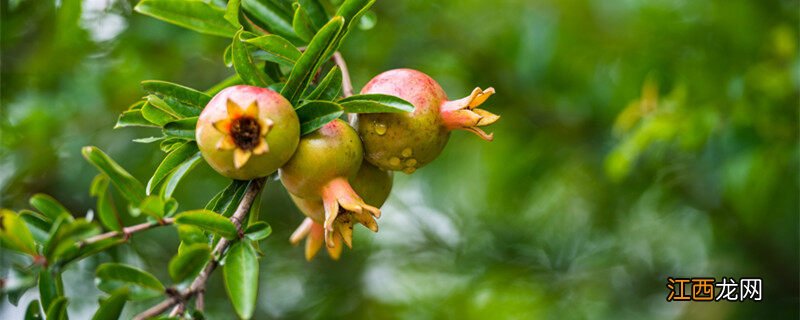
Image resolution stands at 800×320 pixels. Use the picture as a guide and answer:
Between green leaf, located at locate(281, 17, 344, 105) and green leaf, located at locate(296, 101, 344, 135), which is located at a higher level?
green leaf, located at locate(281, 17, 344, 105)

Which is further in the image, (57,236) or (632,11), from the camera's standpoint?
(632,11)

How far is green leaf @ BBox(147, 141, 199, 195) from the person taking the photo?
0.91m

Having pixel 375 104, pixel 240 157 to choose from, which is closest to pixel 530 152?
pixel 375 104

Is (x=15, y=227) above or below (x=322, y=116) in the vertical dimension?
below

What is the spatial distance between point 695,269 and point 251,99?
1.99 metres

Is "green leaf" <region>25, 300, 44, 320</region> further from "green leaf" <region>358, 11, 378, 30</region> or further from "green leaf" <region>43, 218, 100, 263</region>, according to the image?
"green leaf" <region>358, 11, 378, 30</region>

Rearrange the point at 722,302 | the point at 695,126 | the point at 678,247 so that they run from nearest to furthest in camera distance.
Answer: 1. the point at 695,126
2. the point at 722,302
3. the point at 678,247

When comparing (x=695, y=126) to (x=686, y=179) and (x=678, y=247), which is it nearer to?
(x=686, y=179)

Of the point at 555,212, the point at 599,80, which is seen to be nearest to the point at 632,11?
the point at 599,80

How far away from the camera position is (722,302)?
7.57ft
